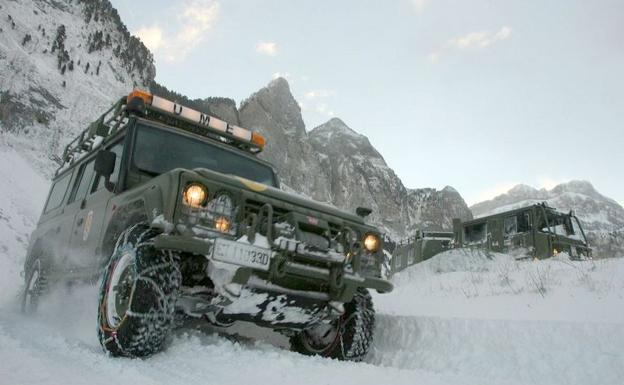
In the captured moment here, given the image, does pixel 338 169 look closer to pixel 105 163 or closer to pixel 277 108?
pixel 277 108

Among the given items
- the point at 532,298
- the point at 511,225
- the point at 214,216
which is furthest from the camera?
the point at 511,225

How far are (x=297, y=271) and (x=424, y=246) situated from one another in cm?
1508

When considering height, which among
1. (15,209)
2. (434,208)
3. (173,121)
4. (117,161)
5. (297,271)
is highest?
(434,208)

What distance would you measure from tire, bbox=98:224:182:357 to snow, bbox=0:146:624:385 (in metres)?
0.12

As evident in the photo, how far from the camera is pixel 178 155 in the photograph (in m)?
4.50

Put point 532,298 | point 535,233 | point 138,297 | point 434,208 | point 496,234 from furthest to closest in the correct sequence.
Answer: point 434,208, point 496,234, point 535,233, point 532,298, point 138,297

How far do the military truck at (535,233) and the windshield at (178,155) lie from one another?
10.4 meters

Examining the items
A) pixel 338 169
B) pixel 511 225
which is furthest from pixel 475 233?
pixel 338 169

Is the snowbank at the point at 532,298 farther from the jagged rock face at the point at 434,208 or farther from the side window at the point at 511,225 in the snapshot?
the jagged rock face at the point at 434,208

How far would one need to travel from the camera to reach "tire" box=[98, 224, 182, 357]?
9.90ft

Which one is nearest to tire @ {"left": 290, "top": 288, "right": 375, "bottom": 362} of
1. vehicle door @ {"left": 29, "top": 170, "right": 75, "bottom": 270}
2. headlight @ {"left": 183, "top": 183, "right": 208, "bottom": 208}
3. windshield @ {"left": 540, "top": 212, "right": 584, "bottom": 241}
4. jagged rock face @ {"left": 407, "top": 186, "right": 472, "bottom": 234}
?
headlight @ {"left": 183, "top": 183, "right": 208, "bottom": 208}

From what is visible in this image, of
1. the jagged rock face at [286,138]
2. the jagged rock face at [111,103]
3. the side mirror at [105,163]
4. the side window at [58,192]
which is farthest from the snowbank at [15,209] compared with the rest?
the jagged rock face at [286,138]

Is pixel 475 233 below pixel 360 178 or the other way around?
below

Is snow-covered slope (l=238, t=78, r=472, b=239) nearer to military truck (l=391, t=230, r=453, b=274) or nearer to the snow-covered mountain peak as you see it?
the snow-covered mountain peak
